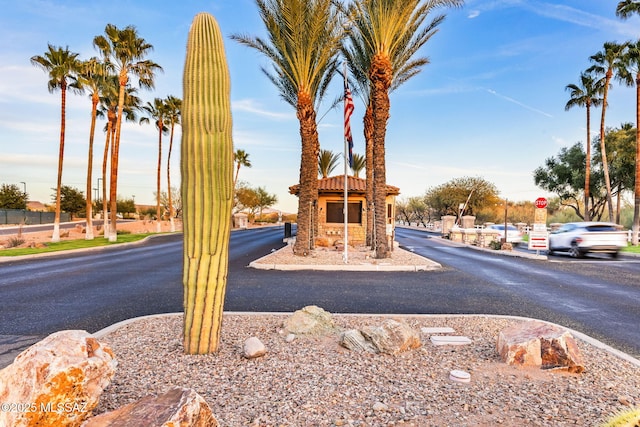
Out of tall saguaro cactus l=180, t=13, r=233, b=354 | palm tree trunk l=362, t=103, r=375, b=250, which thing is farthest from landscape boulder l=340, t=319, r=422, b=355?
palm tree trunk l=362, t=103, r=375, b=250

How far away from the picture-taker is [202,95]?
13.8 feet

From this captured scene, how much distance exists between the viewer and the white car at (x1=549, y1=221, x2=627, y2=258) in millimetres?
16906

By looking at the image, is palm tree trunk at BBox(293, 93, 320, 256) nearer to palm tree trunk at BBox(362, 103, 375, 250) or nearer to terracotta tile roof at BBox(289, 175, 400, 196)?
palm tree trunk at BBox(362, 103, 375, 250)

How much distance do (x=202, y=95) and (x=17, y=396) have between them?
10.8 ft

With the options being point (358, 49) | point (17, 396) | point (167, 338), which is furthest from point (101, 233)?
point (17, 396)

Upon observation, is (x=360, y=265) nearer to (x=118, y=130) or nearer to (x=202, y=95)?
(x=202, y=95)

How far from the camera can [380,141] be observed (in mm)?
15125

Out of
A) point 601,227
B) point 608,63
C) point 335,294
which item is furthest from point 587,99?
point 335,294

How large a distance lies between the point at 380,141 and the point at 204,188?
11979mm

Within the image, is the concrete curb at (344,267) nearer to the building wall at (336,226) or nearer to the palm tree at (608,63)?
the building wall at (336,226)

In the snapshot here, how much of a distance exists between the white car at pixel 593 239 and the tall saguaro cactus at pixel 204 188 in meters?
18.9

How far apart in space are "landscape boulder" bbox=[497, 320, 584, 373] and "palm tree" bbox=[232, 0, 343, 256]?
1129 cm

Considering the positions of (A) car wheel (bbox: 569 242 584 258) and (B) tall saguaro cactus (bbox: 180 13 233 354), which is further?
(A) car wheel (bbox: 569 242 584 258)

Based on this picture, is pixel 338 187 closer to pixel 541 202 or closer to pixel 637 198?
pixel 541 202
